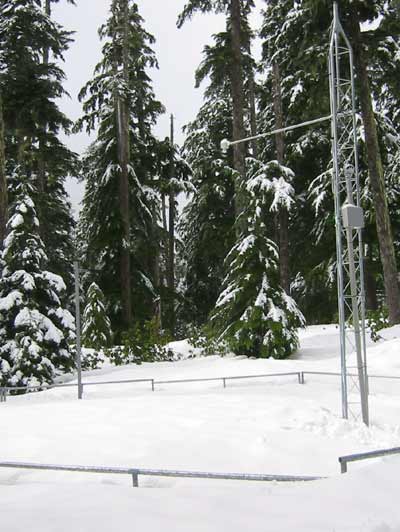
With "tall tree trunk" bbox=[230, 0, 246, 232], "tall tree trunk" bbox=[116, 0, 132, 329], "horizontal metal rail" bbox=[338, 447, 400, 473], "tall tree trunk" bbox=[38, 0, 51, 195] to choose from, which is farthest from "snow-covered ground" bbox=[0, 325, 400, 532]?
"tall tree trunk" bbox=[38, 0, 51, 195]

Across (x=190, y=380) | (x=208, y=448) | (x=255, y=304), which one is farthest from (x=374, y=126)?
(x=208, y=448)

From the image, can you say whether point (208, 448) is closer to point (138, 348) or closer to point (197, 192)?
point (138, 348)

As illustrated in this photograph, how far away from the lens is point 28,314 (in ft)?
52.2

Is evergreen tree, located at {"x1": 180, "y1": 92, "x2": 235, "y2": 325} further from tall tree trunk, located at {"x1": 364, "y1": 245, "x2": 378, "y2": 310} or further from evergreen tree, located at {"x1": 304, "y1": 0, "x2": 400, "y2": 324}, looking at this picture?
evergreen tree, located at {"x1": 304, "y1": 0, "x2": 400, "y2": 324}

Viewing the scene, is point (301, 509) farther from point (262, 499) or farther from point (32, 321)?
point (32, 321)

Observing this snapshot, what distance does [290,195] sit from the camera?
2364 centimetres

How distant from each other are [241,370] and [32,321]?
6.10m

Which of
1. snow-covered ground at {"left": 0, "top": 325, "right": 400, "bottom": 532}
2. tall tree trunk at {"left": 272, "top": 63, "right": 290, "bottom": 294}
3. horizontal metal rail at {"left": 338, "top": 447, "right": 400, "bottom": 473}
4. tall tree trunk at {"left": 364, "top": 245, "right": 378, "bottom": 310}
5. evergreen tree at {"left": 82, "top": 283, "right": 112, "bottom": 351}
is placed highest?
tall tree trunk at {"left": 272, "top": 63, "right": 290, "bottom": 294}

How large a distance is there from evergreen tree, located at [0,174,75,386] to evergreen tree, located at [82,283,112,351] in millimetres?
3870

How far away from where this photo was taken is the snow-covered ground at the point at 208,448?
463 cm

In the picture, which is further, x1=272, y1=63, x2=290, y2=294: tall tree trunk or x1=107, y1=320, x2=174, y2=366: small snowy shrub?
x1=272, y1=63, x2=290, y2=294: tall tree trunk

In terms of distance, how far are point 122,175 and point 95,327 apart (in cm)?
757

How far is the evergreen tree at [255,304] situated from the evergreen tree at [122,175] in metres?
7.09

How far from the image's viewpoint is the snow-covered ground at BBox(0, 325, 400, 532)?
15.2 ft
